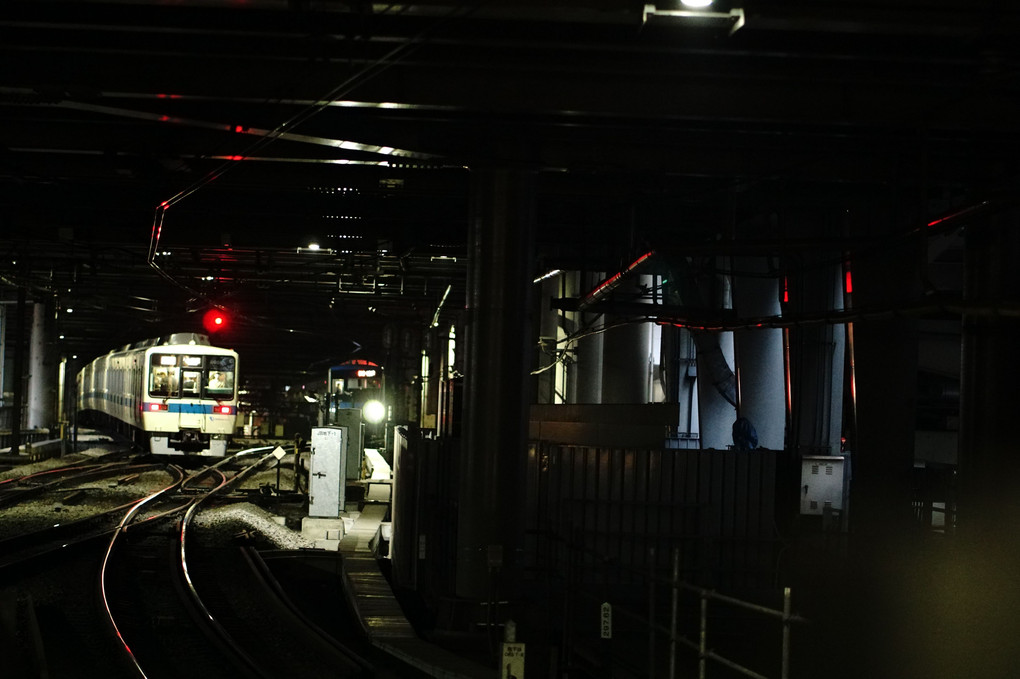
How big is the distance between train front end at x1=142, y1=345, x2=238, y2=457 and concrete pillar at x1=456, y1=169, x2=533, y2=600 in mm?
20345

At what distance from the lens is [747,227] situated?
67.6ft

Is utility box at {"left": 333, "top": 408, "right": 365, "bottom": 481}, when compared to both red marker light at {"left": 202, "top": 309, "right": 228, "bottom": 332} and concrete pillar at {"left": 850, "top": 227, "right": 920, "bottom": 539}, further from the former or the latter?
concrete pillar at {"left": 850, "top": 227, "right": 920, "bottom": 539}

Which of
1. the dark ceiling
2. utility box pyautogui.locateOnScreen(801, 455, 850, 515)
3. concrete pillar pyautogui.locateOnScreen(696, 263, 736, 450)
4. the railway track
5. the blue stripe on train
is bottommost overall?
the railway track

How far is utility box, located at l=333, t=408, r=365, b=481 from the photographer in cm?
2666

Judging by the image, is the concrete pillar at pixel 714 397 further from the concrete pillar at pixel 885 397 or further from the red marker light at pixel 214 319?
the red marker light at pixel 214 319

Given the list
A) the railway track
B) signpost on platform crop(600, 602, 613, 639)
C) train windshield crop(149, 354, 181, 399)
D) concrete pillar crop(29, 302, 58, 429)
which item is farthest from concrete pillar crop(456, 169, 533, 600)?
concrete pillar crop(29, 302, 58, 429)

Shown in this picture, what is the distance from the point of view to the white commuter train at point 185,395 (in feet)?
101

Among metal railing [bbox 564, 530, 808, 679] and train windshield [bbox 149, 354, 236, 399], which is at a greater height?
train windshield [bbox 149, 354, 236, 399]

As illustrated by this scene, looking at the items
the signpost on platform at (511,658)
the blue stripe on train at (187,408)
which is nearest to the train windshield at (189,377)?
the blue stripe on train at (187,408)

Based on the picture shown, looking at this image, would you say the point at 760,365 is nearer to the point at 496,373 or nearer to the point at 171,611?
the point at 496,373

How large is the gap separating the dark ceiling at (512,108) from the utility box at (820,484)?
3760mm

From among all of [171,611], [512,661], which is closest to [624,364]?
[171,611]

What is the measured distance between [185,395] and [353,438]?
5.98m

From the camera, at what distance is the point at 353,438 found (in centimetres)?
2744
